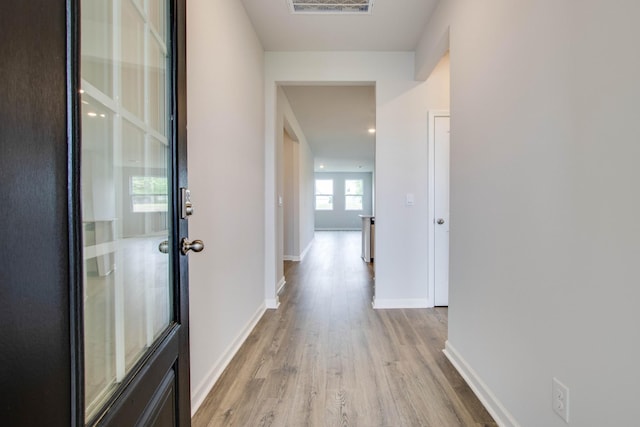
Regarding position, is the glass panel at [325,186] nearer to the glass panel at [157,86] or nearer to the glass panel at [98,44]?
the glass panel at [157,86]

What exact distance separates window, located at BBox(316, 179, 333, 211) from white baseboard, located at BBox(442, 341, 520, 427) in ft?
36.3

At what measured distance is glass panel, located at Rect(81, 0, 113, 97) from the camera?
0.68 meters

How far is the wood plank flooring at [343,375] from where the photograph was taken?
1.58 metres

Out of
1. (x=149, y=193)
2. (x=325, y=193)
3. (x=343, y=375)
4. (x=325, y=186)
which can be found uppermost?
(x=325, y=186)

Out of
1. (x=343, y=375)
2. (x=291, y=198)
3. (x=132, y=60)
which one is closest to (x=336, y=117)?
(x=291, y=198)

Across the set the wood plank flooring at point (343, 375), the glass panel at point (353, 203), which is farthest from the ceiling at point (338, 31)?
the glass panel at point (353, 203)

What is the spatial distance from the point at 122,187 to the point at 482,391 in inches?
73.4

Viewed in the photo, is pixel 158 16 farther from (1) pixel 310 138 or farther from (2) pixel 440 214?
(1) pixel 310 138

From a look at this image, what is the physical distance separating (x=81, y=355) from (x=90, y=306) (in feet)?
0.55

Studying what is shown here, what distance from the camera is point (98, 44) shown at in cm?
75

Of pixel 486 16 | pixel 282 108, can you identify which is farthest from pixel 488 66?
pixel 282 108

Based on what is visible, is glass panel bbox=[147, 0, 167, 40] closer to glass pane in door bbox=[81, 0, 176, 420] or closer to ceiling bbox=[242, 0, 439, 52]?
glass pane in door bbox=[81, 0, 176, 420]

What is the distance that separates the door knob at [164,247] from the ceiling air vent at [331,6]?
2101 millimetres

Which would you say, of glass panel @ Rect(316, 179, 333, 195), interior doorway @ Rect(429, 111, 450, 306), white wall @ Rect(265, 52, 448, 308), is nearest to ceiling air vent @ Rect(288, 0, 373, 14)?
white wall @ Rect(265, 52, 448, 308)
